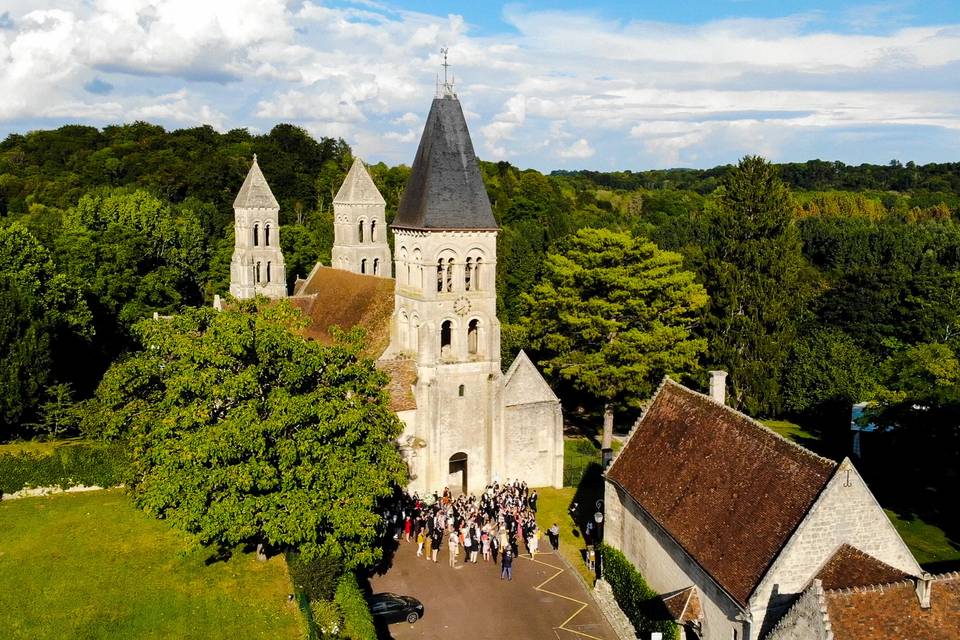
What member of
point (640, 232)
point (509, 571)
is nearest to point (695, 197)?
point (640, 232)

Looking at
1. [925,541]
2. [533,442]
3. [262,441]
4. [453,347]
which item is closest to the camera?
[262,441]

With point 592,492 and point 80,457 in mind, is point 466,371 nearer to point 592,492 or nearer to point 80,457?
point 592,492

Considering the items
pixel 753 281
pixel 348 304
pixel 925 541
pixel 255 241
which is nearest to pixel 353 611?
pixel 348 304

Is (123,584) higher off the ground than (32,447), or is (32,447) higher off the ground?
(32,447)

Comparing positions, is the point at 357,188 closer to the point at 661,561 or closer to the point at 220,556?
the point at 220,556

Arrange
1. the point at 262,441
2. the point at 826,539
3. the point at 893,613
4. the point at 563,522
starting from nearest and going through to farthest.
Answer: the point at 893,613 → the point at 826,539 → the point at 262,441 → the point at 563,522

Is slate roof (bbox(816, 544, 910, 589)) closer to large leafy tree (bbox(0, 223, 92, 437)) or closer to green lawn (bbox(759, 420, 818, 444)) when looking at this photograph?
green lawn (bbox(759, 420, 818, 444))

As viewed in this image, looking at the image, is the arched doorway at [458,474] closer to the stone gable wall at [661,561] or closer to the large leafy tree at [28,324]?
the stone gable wall at [661,561]
